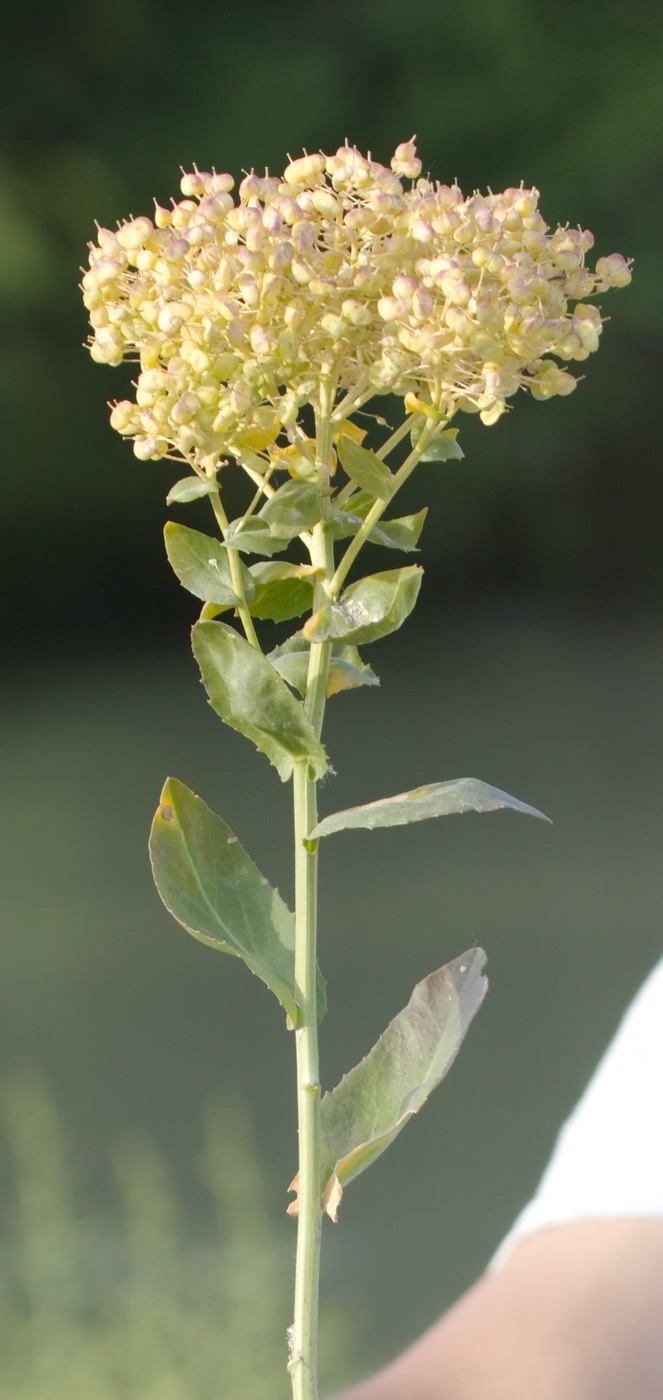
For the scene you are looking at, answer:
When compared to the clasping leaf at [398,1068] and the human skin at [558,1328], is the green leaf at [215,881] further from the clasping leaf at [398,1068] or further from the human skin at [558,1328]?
the human skin at [558,1328]

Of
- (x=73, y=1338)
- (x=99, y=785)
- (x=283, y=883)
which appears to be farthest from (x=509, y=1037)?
(x=99, y=785)

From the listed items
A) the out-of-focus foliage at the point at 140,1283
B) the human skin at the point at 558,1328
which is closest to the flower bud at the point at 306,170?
the human skin at the point at 558,1328

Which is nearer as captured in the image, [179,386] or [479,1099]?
[179,386]

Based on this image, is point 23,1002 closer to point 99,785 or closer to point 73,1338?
point 99,785

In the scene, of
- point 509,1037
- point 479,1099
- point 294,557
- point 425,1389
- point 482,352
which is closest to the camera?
point 482,352

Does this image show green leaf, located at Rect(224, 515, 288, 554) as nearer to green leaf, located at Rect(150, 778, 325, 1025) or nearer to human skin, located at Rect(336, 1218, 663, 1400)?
green leaf, located at Rect(150, 778, 325, 1025)

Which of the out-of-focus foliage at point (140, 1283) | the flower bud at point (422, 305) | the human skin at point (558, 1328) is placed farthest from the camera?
the out-of-focus foliage at point (140, 1283)

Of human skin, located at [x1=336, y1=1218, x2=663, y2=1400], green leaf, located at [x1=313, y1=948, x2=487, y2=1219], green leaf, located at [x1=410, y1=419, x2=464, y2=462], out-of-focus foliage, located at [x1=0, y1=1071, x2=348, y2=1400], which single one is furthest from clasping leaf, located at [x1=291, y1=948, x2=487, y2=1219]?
out-of-focus foliage, located at [x1=0, y1=1071, x2=348, y2=1400]
